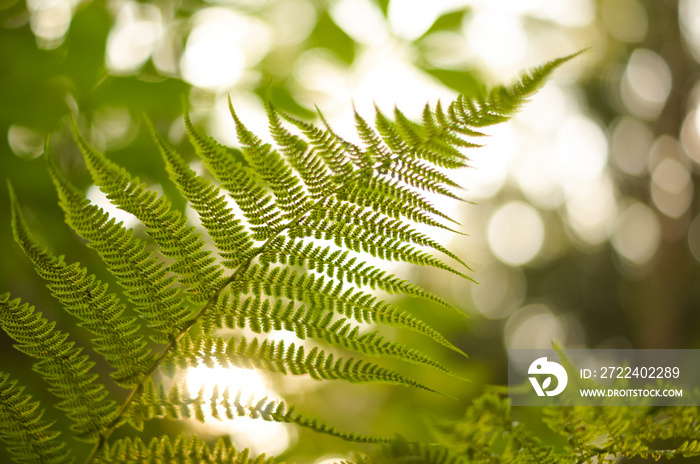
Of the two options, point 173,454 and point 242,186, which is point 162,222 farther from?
point 173,454

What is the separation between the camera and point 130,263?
48 cm

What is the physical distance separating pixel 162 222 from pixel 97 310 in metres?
0.11

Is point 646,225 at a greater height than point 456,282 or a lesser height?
greater

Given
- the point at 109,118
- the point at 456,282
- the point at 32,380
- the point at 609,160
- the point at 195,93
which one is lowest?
the point at 32,380

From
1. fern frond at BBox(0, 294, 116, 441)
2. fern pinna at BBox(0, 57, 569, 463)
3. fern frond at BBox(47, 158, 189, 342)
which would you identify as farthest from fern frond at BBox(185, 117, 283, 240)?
fern frond at BBox(0, 294, 116, 441)

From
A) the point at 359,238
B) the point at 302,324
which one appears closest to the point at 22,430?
the point at 302,324

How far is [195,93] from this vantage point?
1.42 m

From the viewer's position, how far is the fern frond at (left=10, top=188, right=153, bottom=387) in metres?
0.46

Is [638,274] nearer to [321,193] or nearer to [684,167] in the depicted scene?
[684,167]

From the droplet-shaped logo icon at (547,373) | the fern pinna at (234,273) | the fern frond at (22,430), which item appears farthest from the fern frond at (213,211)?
the droplet-shaped logo icon at (547,373)

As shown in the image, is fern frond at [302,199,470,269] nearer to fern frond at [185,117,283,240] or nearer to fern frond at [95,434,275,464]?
fern frond at [185,117,283,240]

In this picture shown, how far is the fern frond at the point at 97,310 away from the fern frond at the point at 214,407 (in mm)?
30

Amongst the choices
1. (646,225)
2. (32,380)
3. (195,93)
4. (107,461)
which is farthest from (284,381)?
(646,225)

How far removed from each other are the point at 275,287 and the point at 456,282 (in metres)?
4.16
